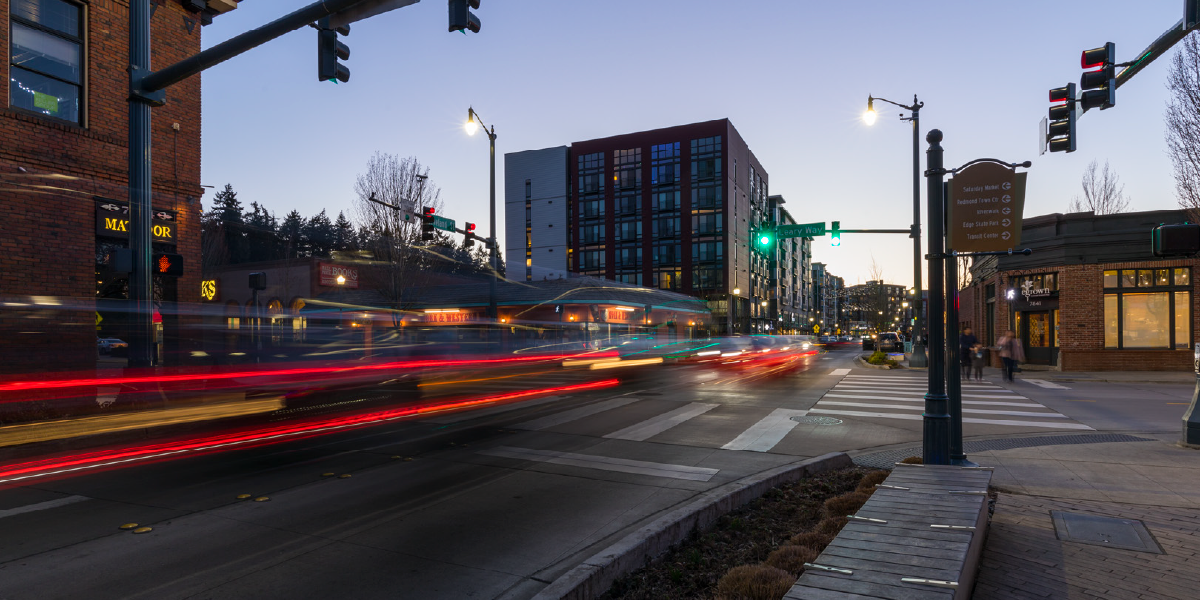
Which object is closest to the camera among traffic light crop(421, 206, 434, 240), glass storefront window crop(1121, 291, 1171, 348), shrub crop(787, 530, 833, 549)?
shrub crop(787, 530, 833, 549)

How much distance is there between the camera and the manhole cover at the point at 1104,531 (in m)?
5.04

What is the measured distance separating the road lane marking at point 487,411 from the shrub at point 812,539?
26.6 feet

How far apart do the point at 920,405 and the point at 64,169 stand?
63.9ft

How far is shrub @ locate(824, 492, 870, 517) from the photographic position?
5758 millimetres

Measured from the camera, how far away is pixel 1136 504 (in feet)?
20.7

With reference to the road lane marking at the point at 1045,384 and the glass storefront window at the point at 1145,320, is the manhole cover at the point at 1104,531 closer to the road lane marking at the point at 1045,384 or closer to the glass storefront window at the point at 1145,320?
the road lane marking at the point at 1045,384

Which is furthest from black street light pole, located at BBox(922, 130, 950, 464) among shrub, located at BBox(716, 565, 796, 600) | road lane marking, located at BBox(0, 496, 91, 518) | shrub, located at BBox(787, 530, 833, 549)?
road lane marking, located at BBox(0, 496, 91, 518)

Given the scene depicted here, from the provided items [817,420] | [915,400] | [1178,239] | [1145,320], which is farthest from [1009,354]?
[1178,239]

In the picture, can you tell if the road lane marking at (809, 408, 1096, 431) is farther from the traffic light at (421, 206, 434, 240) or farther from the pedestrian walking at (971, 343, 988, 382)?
the traffic light at (421, 206, 434, 240)

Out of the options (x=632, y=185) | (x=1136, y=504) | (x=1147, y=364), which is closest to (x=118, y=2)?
(x=1136, y=504)

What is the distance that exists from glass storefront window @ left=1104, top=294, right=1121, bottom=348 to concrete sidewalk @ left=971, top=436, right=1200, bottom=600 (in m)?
19.3

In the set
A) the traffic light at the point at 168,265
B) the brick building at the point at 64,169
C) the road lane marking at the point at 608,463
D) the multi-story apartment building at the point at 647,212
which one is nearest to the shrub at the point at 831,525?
the road lane marking at the point at 608,463

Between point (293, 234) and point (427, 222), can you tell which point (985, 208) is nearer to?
point (427, 222)

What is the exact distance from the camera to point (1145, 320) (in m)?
24.6
